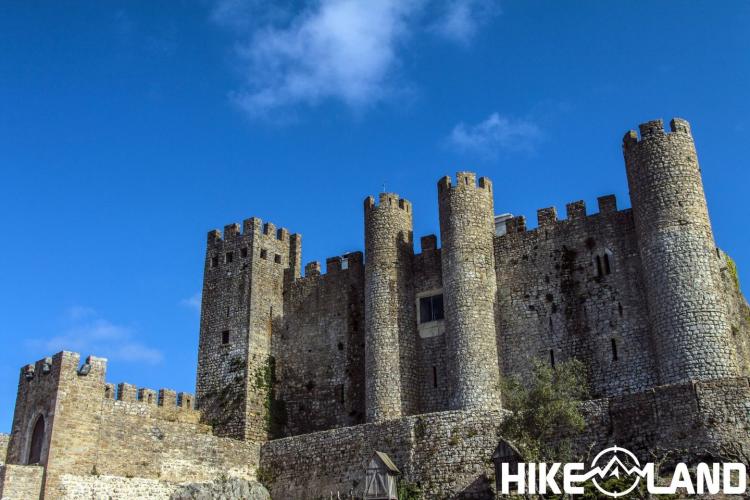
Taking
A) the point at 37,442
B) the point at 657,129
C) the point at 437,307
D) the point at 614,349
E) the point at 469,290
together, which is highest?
the point at 657,129

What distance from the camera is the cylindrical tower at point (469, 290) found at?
117 ft

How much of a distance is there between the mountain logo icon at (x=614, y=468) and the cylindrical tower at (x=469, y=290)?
752 cm

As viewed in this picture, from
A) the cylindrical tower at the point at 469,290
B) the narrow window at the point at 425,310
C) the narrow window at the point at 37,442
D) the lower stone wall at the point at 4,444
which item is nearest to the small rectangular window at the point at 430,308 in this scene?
the narrow window at the point at 425,310

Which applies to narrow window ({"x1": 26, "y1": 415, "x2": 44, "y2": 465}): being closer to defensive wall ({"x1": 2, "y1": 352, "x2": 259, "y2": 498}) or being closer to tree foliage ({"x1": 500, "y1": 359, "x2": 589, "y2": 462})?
defensive wall ({"x1": 2, "y1": 352, "x2": 259, "y2": 498})

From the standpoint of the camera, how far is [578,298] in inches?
1455

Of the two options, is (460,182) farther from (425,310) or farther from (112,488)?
(112,488)

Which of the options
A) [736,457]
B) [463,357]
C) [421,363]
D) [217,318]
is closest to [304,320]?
[217,318]

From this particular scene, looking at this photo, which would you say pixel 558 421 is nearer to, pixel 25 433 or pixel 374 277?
pixel 374 277

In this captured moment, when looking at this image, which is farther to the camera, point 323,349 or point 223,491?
point 323,349

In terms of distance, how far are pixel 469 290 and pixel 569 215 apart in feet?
18.6

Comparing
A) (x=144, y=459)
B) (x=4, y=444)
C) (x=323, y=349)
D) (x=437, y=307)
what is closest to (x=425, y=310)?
(x=437, y=307)

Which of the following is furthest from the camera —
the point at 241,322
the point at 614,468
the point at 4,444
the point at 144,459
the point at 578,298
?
the point at 241,322

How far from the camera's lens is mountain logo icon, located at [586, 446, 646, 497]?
85.2 ft

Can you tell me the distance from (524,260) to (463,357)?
5.59 m
